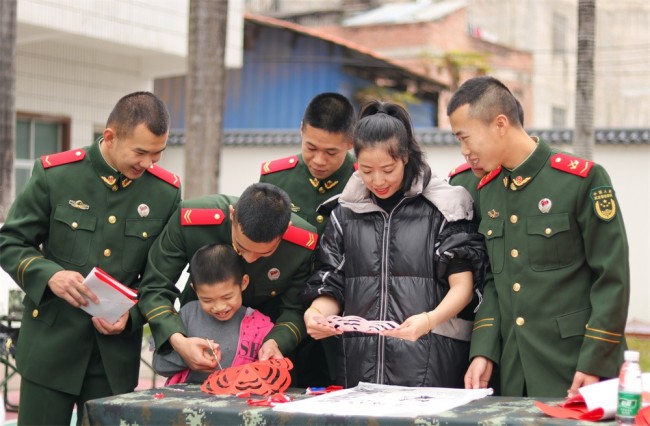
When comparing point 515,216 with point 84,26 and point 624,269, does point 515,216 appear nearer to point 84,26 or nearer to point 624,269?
point 624,269

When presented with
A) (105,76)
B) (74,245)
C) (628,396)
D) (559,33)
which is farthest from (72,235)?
(559,33)

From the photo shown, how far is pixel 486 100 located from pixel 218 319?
115cm

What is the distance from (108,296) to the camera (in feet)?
11.3

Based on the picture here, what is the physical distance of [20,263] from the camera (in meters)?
3.61

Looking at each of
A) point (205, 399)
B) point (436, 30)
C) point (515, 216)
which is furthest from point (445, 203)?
point (436, 30)

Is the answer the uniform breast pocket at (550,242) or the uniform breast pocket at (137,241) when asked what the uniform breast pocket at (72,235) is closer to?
the uniform breast pocket at (137,241)

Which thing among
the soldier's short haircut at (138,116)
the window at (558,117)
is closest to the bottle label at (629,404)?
the soldier's short haircut at (138,116)

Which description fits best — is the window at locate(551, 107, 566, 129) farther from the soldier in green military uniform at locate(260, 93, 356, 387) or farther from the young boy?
the young boy

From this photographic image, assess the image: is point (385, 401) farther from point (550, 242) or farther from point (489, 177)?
point (489, 177)

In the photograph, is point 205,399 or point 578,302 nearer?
point 205,399

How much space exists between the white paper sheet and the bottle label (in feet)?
1.48

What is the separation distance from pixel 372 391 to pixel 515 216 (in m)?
0.75

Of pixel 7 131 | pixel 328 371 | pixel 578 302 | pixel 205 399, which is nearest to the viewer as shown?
pixel 205 399

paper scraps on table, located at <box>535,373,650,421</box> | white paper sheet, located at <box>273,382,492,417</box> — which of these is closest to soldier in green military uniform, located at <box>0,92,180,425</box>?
white paper sheet, located at <box>273,382,492,417</box>
